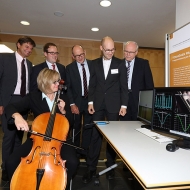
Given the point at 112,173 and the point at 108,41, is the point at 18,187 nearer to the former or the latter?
the point at 112,173

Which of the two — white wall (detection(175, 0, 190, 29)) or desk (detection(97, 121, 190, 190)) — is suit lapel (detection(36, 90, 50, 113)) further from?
white wall (detection(175, 0, 190, 29))

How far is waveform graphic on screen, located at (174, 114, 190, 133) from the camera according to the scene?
114 cm

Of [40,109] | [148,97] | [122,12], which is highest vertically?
[122,12]

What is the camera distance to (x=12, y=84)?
2146 mm

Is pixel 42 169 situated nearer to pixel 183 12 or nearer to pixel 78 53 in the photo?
pixel 78 53

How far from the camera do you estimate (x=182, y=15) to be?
7.27 ft

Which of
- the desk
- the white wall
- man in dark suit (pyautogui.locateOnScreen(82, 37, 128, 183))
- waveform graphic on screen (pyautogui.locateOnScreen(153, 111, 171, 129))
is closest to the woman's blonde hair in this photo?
man in dark suit (pyautogui.locateOnScreen(82, 37, 128, 183))

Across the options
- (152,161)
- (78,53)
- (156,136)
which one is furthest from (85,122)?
(152,161)

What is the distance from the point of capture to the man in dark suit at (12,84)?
209cm

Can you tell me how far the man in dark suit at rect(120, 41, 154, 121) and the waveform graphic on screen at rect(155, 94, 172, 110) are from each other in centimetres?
80

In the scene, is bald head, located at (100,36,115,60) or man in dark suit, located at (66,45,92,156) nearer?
bald head, located at (100,36,115,60)

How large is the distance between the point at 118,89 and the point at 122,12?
79.5 inches

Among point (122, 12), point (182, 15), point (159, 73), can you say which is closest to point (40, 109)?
point (182, 15)

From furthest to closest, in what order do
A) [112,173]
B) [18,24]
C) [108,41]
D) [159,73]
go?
[159,73] → [18,24] → [112,173] → [108,41]
